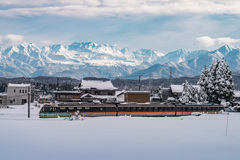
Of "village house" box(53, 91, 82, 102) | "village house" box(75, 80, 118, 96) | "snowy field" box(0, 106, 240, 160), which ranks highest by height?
"village house" box(75, 80, 118, 96)

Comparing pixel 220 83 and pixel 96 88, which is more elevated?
pixel 220 83

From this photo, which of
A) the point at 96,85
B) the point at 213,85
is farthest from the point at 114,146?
the point at 96,85

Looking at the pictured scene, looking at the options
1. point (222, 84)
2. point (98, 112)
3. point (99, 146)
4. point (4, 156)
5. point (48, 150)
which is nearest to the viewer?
point (4, 156)

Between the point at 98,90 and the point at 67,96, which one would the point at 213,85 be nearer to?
the point at 98,90

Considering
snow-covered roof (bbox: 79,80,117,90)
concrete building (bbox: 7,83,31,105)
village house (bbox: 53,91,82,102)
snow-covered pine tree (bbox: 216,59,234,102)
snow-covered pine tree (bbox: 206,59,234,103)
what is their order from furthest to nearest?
1. snow-covered roof (bbox: 79,80,117,90)
2. village house (bbox: 53,91,82,102)
3. concrete building (bbox: 7,83,31,105)
4. snow-covered pine tree (bbox: 206,59,234,103)
5. snow-covered pine tree (bbox: 216,59,234,102)

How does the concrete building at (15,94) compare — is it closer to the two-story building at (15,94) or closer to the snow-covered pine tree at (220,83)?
the two-story building at (15,94)

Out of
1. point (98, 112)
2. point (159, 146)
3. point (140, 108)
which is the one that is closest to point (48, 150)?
point (159, 146)

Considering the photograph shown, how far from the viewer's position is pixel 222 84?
49.8 meters

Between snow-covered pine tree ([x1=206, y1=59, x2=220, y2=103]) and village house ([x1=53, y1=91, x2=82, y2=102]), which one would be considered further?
village house ([x1=53, y1=91, x2=82, y2=102])

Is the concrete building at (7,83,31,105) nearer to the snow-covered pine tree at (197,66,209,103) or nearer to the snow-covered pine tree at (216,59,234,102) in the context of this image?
the snow-covered pine tree at (197,66,209,103)

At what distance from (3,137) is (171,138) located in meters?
Answer: 13.4

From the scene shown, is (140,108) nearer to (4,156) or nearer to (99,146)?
(99,146)

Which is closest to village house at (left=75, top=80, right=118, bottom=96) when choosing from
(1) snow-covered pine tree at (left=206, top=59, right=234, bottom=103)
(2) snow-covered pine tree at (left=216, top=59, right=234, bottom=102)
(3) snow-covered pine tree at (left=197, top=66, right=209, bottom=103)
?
(3) snow-covered pine tree at (left=197, top=66, right=209, bottom=103)

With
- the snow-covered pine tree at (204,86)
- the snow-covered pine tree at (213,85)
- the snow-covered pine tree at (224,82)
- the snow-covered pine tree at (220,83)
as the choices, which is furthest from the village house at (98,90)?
the snow-covered pine tree at (224,82)
